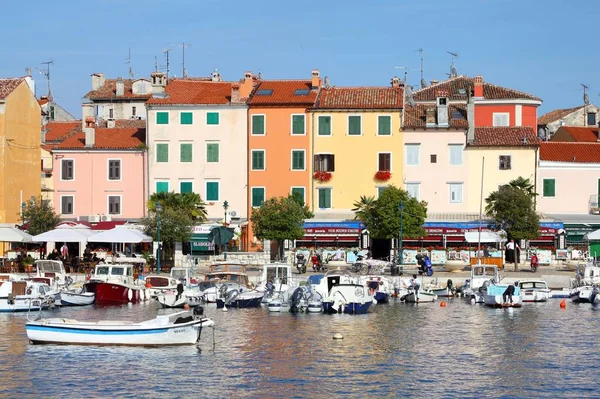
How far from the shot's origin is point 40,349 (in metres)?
42.7

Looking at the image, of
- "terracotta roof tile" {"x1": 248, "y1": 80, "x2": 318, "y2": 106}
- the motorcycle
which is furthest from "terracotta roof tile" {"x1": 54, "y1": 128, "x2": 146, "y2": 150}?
the motorcycle

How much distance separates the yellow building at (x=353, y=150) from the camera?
7875cm

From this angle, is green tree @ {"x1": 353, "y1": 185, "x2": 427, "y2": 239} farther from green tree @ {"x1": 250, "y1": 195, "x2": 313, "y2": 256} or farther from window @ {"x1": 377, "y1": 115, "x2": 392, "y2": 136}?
window @ {"x1": 377, "y1": 115, "x2": 392, "y2": 136}

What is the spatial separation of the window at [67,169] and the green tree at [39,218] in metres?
7.18

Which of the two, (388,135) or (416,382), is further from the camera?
(388,135)

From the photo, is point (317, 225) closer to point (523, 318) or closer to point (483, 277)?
point (483, 277)

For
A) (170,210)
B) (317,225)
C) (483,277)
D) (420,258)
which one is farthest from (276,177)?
(483,277)

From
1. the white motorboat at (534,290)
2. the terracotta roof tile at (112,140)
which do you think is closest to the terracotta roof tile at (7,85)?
the terracotta roof tile at (112,140)

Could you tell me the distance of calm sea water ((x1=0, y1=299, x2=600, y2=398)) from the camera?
36.2 m

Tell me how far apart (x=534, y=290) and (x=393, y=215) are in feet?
44.2

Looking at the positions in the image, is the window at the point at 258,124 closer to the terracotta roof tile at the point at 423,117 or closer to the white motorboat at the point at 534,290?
the terracotta roof tile at the point at 423,117

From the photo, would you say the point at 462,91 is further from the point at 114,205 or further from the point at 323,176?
the point at 114,205

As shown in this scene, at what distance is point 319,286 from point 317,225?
18.3 m

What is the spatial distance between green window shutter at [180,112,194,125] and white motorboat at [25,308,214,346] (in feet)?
124
